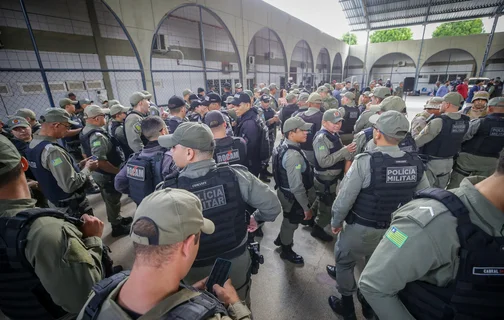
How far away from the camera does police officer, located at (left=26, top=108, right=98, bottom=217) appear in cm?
261

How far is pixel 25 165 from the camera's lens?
175 cm

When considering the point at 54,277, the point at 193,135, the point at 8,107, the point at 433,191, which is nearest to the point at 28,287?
the point at 54,277

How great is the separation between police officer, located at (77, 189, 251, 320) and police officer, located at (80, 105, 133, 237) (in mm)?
3270

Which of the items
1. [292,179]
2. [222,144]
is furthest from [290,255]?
[222,144]

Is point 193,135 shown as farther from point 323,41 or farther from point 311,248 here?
point 323,41

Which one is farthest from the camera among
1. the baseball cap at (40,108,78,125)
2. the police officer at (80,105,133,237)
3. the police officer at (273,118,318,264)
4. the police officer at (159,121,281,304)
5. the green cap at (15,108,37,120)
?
the green cap at (15,108,37,120)

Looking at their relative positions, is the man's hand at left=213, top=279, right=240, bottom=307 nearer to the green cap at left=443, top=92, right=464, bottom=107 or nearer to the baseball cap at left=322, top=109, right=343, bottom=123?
the baseball cap at left=322, top=109, right=343, bottom=123

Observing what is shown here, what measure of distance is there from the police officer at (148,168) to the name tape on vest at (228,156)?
72 cm

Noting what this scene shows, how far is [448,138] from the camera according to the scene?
3.73m

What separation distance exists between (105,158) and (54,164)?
1146 mm

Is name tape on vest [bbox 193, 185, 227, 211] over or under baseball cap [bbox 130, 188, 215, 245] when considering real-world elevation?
under

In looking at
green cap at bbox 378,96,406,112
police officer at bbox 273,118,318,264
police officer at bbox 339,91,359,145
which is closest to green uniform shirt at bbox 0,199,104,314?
police officer at bbox 273,118,318,264

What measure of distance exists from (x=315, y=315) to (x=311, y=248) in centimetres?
113

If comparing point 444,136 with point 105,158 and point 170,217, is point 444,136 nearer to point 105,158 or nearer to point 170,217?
point 170,217
